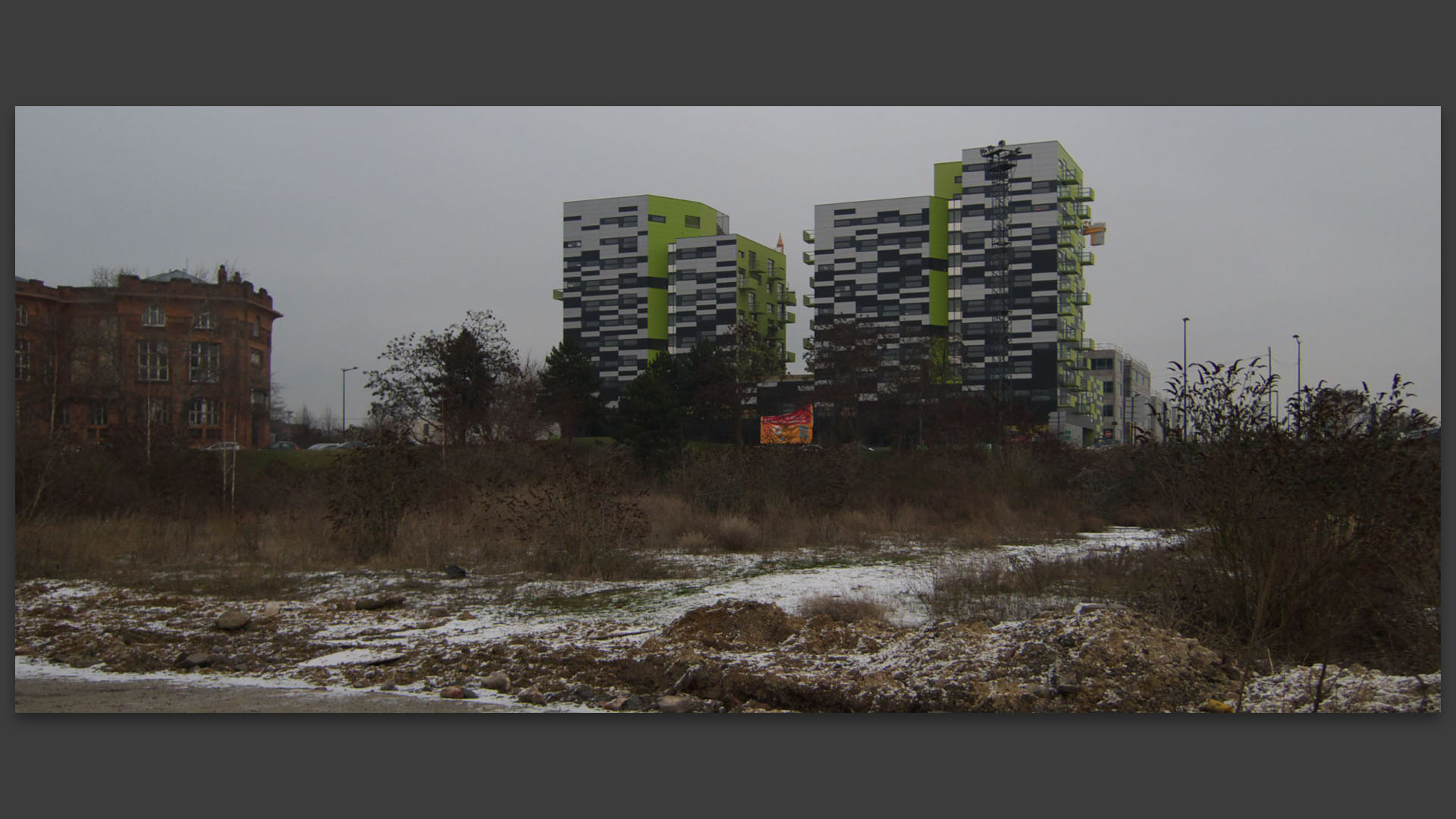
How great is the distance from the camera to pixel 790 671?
649 cm

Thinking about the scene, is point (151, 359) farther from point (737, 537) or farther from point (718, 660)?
point (718, 660)

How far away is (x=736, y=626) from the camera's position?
7.84 meters

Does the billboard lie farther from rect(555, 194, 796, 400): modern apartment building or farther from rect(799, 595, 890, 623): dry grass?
rect(799, 595, 890, 623): dry grass

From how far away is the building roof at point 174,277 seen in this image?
10047 millimetres

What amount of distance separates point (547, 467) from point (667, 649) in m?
7.59

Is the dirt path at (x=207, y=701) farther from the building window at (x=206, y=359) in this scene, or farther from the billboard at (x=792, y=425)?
the billboard at (x=792, y=425)

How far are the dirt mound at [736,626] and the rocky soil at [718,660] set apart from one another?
2 centimetres

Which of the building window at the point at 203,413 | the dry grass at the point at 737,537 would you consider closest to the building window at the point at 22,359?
the building window at the point at 203,413

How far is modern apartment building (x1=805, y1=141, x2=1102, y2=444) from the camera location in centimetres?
7488

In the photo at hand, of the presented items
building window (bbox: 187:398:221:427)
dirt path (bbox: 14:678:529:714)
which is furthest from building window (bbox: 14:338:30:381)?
building window (bbox: 187:398:221:427)

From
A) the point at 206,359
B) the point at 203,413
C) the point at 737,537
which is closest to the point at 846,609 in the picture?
the point at 737,537

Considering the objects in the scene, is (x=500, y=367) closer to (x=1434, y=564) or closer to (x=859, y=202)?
(x=1434, y=564)

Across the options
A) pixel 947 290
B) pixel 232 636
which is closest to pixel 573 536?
pixel 232 636

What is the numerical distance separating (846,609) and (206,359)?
8.18 metres
